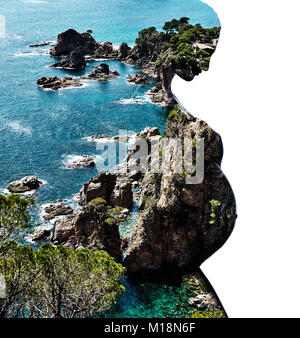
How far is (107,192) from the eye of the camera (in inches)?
1253

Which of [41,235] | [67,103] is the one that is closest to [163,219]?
[41,235]

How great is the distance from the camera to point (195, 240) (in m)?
24.2

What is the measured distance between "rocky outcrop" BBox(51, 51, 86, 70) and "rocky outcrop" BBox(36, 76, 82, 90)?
8962mm

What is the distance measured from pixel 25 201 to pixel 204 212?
1315 cm

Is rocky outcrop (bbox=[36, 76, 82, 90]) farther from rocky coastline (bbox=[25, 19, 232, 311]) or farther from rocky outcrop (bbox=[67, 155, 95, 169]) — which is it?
rocky coastline (bbox=[25, 19, 232, 311])

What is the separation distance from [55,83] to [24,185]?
33170 mm

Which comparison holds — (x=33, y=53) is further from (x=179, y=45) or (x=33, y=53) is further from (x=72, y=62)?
(x=179, y=45)

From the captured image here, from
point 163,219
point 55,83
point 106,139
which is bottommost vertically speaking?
point 106,139

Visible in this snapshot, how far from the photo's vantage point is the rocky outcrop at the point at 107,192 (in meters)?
30.6

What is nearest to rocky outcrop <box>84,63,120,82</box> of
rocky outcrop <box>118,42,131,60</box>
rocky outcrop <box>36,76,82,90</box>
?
rocky outcrop <box>36,76,82,90</box>

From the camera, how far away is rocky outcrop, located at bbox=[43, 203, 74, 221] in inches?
1188

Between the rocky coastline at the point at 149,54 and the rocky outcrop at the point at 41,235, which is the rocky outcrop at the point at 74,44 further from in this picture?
the rocky outcrop at the point at 41,235

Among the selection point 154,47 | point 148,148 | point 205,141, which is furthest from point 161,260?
point 154,47

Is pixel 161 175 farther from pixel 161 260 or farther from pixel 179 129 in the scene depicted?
pixel 161 260
